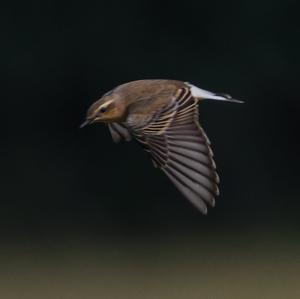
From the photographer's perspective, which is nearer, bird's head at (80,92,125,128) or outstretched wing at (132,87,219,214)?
outstretched wing at (132,87,219,214)

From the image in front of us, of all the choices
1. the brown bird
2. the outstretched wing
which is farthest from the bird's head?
the outstretched wing

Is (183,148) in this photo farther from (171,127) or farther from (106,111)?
(106,111)

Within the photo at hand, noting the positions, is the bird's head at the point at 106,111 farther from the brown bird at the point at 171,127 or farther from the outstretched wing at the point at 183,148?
the outstretched wing at the point at 183,148

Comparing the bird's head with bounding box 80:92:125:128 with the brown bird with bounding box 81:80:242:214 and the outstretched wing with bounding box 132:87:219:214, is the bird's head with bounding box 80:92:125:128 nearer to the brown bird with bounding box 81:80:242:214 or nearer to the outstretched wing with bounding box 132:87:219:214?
the brown bird with bounding box 81:80:242:214

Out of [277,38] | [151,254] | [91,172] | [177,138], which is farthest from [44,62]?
[177,138]

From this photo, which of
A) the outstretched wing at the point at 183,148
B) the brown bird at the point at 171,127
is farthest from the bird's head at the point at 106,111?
the outstretched wing at the point at 183,148

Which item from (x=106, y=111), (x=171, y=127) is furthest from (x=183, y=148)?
(x=106, y=111)

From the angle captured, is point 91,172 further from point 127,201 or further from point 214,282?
point 214,282

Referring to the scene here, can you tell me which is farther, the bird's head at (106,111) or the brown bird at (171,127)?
the bird's head at (106,111)
